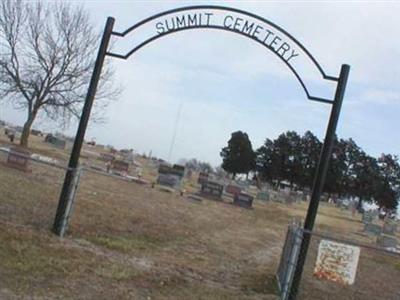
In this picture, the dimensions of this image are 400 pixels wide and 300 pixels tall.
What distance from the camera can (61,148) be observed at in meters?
52.1

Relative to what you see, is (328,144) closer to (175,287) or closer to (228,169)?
(175,287)

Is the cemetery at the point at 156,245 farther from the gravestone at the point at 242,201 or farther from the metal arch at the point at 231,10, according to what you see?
the gravestone at the point at 242,201

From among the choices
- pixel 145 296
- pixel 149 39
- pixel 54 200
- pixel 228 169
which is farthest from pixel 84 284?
pixel 228 169

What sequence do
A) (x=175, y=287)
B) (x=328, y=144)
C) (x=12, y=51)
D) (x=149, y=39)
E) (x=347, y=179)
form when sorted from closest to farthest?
(x=175, y=287), (x=328, y=144), (x=149, y=39), (x=12, y=51), (x=347, y=179)

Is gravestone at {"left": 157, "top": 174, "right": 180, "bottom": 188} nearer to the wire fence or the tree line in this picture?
the wire fence

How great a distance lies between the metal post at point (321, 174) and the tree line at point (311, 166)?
290 ft

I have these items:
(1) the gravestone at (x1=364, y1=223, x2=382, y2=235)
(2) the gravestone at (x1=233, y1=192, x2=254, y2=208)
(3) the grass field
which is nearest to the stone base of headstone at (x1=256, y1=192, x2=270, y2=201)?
(1) the gravestone at (x1=364, y1=223, x2=382, y2=235)

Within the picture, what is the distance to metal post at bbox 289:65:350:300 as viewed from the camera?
380 inches

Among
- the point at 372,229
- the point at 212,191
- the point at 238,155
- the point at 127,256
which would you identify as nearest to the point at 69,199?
the point at 127,256

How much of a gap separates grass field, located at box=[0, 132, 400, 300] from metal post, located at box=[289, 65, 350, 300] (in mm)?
634

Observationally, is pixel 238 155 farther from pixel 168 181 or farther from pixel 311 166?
pixel 168 181

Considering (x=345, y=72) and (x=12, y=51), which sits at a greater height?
(x=12, y=51)

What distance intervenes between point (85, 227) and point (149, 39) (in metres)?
4.29

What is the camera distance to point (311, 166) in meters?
99.2
